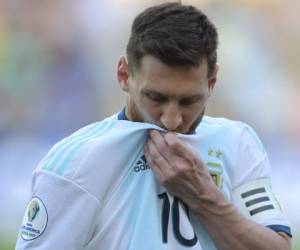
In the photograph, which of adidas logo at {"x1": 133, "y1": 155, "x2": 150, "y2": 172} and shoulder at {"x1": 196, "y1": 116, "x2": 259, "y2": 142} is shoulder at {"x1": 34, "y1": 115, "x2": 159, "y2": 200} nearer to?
adidas logo at {"x1": 133, "y1": 155, "x2": 150, "y2": 172}

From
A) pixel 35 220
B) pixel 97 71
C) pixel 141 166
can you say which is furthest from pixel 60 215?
pixel 97 71

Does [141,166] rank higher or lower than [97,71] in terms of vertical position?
lower

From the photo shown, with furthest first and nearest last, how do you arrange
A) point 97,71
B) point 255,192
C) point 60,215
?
point 97,71
point 255,192
point 60,215

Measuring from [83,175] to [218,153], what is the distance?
0.24m

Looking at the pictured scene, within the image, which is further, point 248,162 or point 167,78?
point 248,162

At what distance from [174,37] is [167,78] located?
0.07 meters

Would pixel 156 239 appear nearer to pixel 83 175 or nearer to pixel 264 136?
pixel 83 175

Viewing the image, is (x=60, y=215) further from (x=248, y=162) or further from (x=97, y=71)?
(x=97, y=71)

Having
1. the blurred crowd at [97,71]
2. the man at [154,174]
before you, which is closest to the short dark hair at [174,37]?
the man at [154,174]

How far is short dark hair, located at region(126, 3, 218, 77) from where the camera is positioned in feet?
3.74

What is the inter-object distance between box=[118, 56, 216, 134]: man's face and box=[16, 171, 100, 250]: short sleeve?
0.17 metres

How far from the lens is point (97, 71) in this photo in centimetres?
418

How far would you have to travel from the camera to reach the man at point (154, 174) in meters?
1.13

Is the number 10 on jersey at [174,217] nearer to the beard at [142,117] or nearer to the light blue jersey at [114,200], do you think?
the light blue jersey at [114,200]
